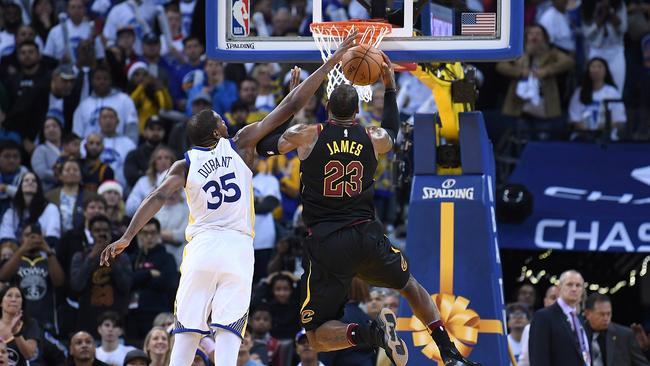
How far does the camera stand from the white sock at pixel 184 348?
1012 cm

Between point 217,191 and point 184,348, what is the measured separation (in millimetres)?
1128

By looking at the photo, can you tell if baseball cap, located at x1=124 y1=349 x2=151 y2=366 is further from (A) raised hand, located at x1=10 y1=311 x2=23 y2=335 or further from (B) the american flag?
(B) the american flag

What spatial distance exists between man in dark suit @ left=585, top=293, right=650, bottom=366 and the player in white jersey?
14.1 ft

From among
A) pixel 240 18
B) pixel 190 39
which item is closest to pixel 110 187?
pixel 190 39

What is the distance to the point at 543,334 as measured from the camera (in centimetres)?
1297

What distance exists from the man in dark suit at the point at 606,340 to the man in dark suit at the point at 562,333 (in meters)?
0.25

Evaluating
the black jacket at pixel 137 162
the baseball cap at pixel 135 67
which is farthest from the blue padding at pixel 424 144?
the baseball cap at pixel 135 67

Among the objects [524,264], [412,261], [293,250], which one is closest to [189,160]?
[412,261]

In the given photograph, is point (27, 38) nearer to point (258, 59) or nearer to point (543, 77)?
point (543, 77)

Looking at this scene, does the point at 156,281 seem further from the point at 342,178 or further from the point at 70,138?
the point at 342,178

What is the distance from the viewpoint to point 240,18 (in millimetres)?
11898

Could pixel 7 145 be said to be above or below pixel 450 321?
above

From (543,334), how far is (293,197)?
16.6 ft

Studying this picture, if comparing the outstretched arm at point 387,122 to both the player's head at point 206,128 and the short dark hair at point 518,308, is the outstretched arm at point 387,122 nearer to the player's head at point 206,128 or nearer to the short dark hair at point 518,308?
the player's head at point 206,128
